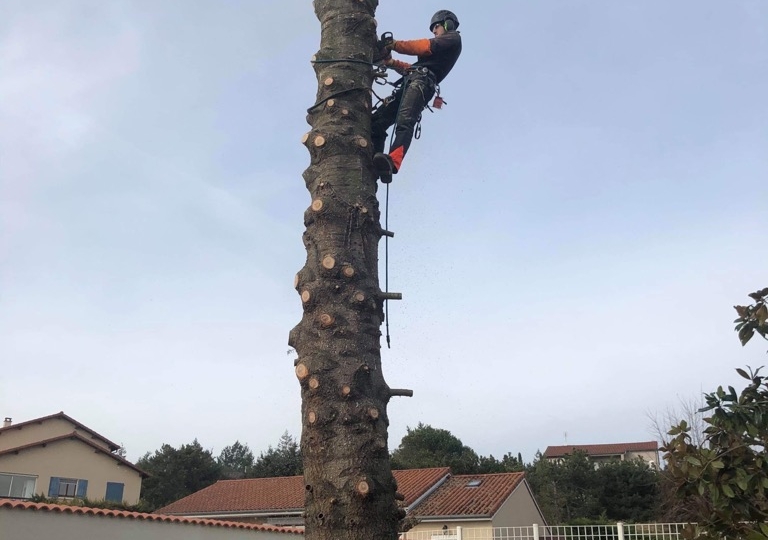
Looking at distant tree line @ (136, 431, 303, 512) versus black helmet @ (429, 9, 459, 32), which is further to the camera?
distant tree line @ (136, 431, 303, 512)

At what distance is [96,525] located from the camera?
32.3 feet

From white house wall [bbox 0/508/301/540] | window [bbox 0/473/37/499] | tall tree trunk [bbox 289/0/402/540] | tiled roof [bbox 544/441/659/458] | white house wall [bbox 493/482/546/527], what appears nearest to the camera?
tall tree trunk [bbox 289/0/402/540]

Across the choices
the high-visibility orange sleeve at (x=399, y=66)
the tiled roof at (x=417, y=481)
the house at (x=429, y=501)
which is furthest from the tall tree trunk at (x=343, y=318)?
the tiled roof at (x=417, y=481)

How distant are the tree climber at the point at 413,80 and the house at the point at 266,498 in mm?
17429

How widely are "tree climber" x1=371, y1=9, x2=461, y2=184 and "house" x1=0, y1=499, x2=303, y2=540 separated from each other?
7.07 metres

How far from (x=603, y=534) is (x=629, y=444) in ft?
201

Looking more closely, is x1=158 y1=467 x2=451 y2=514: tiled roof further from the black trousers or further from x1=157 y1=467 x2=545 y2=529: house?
the black trousers

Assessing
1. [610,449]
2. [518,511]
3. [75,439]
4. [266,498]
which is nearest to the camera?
[75,439]

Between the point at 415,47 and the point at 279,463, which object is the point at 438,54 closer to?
the point at 415,47

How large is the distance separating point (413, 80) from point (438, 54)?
37cm

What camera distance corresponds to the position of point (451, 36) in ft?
16.6

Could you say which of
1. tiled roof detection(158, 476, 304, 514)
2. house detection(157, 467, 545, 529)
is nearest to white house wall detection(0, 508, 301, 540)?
house detection(157, 467, 545, 529)

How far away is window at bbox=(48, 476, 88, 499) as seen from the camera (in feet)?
66.4

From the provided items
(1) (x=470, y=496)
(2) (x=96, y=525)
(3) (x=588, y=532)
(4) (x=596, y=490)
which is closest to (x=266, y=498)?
(1) (x=470, y=496)
